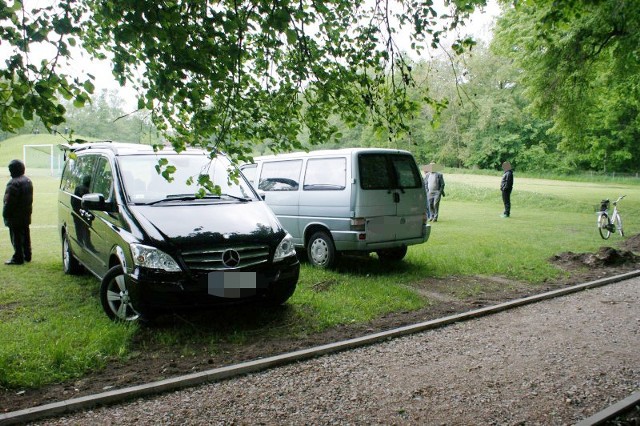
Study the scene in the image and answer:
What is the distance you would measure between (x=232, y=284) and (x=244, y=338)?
0.59 meters

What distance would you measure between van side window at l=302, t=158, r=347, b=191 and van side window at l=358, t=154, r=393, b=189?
1.01 feet

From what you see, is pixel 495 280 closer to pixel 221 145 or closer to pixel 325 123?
pixel 325 123

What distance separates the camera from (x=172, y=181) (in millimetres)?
5938

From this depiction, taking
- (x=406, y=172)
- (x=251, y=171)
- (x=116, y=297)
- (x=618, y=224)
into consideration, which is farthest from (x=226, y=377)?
(x=618, y=224)

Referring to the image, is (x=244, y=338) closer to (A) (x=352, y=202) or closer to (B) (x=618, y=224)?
(A) (x=352, y=202)

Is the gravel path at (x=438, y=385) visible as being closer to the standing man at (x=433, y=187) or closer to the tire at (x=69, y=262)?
the tire at (x=69, y=262)

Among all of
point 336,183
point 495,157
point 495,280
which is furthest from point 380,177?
point 495,157

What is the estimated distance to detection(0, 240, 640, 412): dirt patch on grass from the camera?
4.21 m

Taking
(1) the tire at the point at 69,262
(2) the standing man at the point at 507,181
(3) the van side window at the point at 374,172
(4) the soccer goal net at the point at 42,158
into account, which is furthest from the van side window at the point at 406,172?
(4) the soccer goal net at the point at 42,158

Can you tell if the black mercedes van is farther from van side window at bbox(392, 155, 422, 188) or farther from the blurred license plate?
van side window at bbox(392, 155, 422, 188)

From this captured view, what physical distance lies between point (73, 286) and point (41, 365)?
3387 millimetres

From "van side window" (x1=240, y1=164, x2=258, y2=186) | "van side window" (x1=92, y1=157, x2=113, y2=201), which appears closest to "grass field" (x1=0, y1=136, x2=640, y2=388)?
"van side window" (x1=92, y1=157, x2=113, y2=201)

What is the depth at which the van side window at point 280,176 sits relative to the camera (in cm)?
971

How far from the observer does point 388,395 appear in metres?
4.11
